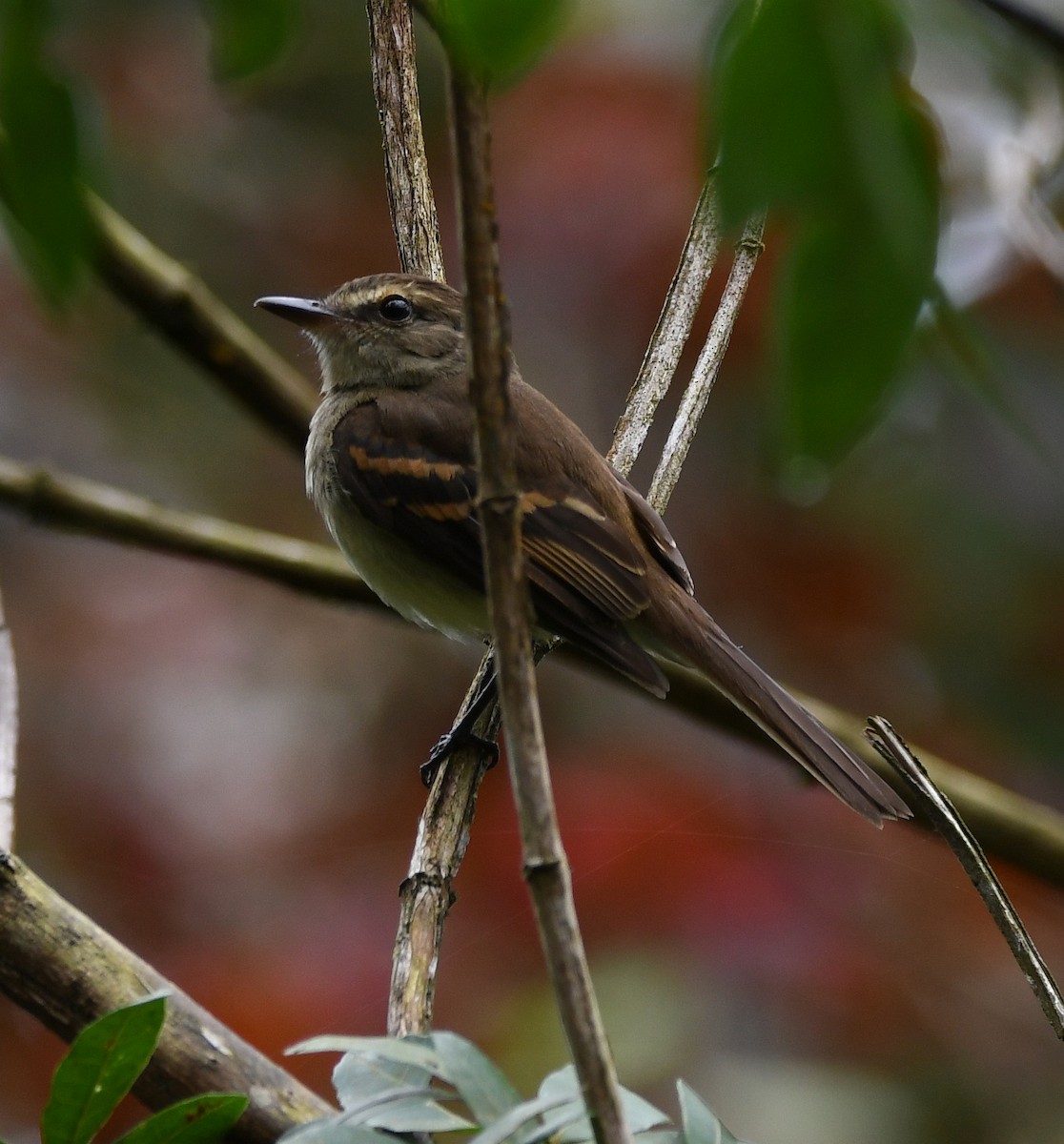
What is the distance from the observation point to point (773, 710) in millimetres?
2982

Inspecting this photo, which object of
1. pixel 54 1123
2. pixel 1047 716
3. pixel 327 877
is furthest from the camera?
pixel 1047 716

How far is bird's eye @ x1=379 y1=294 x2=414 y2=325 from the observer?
379cm

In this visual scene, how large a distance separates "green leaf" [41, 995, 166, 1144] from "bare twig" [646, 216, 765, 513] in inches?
71.5

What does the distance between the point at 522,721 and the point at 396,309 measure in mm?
2736

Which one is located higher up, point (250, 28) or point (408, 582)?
point (408, 582)

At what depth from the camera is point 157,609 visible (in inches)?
213

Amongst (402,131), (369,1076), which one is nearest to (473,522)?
(402,131)

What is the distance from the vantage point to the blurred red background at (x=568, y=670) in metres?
3.88

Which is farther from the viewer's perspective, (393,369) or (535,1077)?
(393,369)

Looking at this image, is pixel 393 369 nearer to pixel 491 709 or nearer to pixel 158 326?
pixel 158 326

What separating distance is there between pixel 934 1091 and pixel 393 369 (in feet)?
8.69

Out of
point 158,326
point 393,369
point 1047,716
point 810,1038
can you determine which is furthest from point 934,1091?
point 158,326

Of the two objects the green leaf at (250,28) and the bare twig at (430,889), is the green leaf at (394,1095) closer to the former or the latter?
the bare twig at (430,889)

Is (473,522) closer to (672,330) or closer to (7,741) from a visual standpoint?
(672,330)
